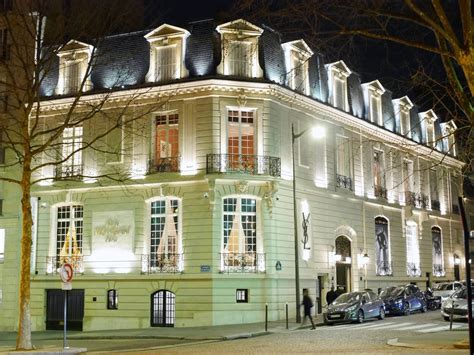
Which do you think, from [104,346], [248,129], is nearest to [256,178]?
[248,129]

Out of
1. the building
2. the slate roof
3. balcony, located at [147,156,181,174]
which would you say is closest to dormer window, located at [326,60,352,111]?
the slate roof

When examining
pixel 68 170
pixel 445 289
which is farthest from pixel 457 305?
pixel 68 170

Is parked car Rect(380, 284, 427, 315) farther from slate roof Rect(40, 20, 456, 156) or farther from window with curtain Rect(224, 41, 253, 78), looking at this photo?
window with curtain Rect(224, 41, 253, 78)

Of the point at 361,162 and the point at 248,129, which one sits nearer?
the point at 248,129

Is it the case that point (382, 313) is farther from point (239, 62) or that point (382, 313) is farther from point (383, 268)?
point (239, 62)

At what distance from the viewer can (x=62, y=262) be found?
1383 inches

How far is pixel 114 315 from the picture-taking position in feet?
110

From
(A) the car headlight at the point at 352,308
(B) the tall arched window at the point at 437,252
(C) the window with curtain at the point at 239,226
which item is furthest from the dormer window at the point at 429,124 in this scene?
(A) the car headlight at the point at 352,308

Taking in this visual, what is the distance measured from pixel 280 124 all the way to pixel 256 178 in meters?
3.50

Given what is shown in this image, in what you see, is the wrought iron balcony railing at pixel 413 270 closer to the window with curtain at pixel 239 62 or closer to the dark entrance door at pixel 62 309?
the window with curtain at pixel 239 62

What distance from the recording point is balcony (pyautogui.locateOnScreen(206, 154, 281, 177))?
32.0m

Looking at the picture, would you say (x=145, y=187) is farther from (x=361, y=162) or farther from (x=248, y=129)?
(x=361, y=162)

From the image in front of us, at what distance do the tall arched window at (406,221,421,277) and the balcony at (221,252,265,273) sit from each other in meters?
17.2

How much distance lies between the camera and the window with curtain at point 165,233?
3278 centimetres
